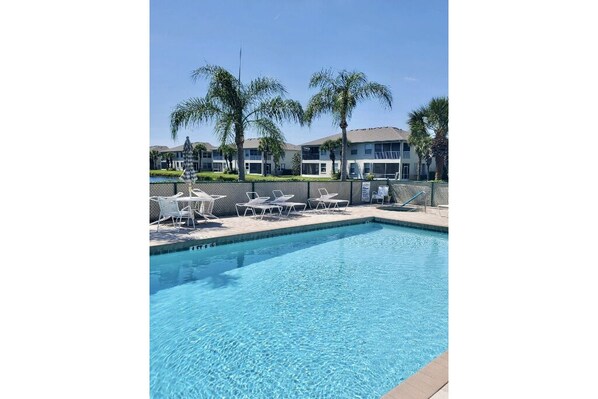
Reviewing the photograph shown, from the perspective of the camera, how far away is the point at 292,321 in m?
4.92

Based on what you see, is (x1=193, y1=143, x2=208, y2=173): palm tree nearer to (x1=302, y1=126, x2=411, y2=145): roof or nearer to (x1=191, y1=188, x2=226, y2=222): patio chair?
(x1=302, y1=126, x2=411, y2=145): roof

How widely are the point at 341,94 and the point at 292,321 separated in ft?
47.5

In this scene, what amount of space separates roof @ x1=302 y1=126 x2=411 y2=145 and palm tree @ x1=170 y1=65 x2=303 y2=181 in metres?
22.8

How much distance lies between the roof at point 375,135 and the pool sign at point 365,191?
63.3 feet

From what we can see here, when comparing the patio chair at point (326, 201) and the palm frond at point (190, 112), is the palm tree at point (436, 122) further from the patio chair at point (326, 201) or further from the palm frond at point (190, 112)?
the palm frond at point (190, 112)

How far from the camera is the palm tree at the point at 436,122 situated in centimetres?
2597

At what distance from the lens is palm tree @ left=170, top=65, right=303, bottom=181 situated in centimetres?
1377

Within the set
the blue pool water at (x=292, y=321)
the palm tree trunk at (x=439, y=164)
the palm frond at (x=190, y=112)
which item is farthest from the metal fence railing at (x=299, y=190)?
the palm tree trunk at (x=439, y=164)

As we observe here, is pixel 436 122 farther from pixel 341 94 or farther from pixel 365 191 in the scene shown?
pixel 365 191

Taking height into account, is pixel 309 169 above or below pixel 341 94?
below

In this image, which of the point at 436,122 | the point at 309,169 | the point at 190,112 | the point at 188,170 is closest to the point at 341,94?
the point at 190,112
